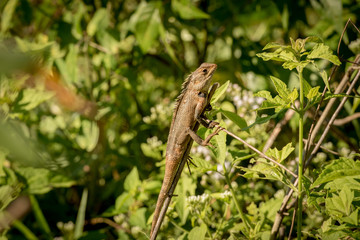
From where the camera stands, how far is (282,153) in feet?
5.75

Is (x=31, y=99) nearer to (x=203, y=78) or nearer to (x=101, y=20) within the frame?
(x=101, y=20)

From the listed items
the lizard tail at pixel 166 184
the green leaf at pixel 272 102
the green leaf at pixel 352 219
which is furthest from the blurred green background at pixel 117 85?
the green leaf at pixel 352 219

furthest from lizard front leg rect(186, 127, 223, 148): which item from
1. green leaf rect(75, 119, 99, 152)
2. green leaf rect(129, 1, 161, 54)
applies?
green leaf rect(75, 119, 99, 152)

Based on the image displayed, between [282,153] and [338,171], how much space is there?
0.28m

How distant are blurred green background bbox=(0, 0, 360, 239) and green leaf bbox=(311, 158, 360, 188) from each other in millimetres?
949

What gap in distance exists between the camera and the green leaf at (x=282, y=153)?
5.70 feet

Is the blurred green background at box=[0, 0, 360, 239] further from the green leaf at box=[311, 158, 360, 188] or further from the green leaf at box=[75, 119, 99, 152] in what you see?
the green leaf at box=[311, 158, 360, 188]

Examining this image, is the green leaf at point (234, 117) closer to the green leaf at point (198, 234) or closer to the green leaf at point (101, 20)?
the green leaf at point (198, 234)

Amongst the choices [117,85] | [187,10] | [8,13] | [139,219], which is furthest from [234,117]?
[8,13]

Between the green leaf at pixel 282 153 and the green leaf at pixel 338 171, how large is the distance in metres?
0.19

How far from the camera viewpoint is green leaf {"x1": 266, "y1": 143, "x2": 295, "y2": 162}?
5.70 ft

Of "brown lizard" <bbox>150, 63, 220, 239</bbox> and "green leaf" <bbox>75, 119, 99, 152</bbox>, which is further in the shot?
"green leaf" <bbox>75, 119, 99, 152</bbox>

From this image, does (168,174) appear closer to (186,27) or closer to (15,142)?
(15,142)

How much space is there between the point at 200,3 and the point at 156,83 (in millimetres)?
1193
